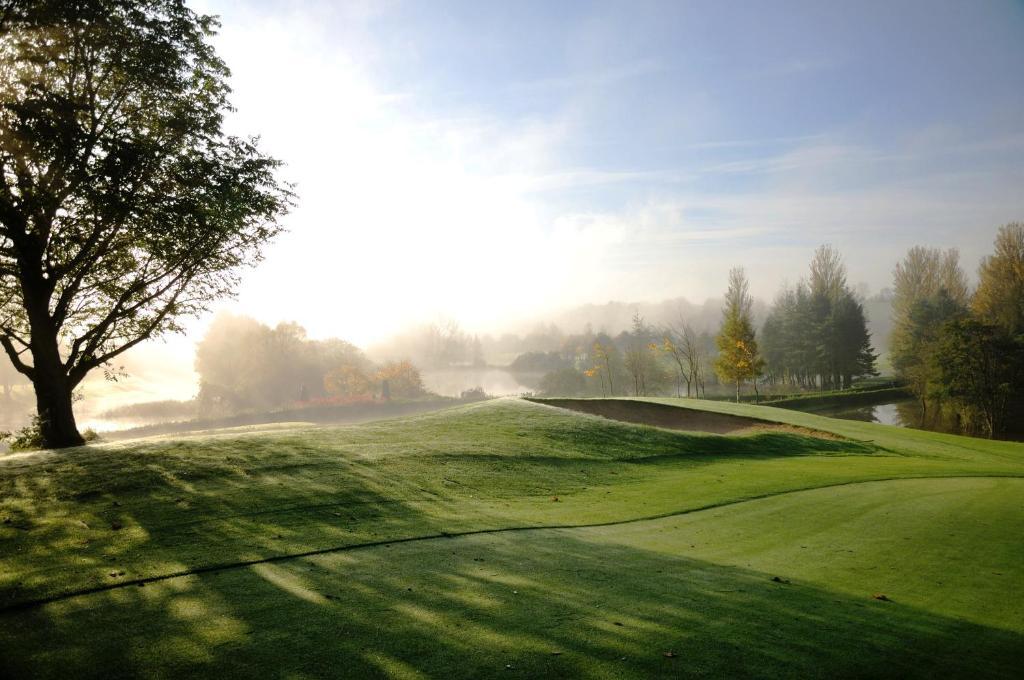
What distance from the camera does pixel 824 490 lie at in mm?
13250

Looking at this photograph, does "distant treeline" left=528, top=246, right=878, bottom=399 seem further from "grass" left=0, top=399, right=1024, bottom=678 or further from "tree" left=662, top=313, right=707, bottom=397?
"grass" left=0, top=399, right=1024, bottom=678

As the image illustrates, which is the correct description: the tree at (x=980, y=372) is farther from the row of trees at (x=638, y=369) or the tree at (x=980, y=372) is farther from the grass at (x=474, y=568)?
the grass at (x=474, y=568)

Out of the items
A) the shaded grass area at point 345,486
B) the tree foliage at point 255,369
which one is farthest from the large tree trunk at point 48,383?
the tree foliage at point 255,369

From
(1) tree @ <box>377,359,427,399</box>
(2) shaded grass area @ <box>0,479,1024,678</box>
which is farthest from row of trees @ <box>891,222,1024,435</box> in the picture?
(1) tree @ <box>377,359,427,399</box>

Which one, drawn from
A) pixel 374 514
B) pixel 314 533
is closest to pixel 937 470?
pixel 374 514

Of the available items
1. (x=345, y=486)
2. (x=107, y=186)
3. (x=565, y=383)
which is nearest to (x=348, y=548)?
(x=345, y=486)

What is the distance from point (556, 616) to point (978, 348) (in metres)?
51.9

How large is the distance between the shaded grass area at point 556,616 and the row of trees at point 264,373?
193 ft

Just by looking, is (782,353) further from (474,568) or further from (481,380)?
(474,568)

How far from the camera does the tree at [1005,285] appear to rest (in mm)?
54250

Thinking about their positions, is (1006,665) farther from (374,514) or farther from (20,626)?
(20,626)

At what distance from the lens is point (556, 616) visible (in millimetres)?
5488

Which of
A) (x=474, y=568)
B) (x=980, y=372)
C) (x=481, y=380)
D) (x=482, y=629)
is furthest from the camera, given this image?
(x=481, y=380)

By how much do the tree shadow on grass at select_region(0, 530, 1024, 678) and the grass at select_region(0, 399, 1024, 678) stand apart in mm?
30
